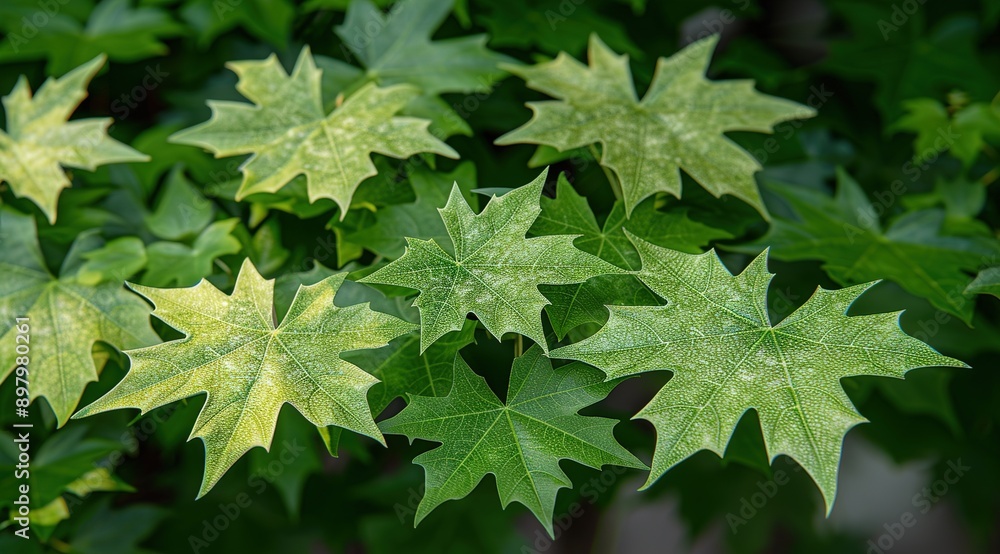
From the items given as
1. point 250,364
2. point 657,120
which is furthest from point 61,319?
point 657,120

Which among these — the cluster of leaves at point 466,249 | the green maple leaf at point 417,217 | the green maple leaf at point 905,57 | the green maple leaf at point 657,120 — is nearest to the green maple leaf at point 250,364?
the cluster of leaves at point 466,249

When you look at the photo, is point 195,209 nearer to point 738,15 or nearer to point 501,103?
point 501,103

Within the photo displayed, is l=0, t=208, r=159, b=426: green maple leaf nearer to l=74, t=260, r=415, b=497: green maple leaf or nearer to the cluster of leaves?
the cluster of leaves

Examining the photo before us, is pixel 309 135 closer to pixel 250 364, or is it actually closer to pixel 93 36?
pixel 250 364

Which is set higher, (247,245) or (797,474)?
(247,245)

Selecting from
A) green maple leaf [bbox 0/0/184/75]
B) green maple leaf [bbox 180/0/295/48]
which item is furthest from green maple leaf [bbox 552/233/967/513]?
green maple leaf [bbox 0/0/184/75]

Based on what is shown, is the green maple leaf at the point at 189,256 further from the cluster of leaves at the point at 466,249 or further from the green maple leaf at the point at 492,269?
the green maple leaf at the point at 492,269

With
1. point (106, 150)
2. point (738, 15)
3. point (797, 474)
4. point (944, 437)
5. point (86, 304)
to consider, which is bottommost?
point (797, 474)

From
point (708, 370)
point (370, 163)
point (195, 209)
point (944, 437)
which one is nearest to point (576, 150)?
point (370, 163)
